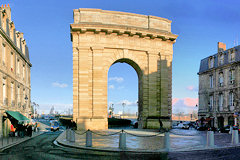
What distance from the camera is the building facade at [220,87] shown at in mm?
35500

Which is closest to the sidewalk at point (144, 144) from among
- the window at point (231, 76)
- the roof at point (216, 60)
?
the window at point (231, 76)

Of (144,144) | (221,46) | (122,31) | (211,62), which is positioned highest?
(221,46)

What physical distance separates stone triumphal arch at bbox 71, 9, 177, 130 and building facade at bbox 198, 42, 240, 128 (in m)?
12.1

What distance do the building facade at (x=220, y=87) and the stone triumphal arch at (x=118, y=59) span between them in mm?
12104

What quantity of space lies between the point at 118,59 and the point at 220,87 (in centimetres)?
2024

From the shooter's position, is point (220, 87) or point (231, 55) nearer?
point (231, 55)

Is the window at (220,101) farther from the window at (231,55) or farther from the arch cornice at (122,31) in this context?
the arch cornice at (122,31)

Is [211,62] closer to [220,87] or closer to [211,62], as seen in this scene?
[211,62]

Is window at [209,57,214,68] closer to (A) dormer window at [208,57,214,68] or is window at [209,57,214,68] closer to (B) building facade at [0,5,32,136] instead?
(A) dormer window at [208,57,214,68]

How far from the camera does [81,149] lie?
1344 cm

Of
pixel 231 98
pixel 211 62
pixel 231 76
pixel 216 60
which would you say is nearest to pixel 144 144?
pixel 231 98

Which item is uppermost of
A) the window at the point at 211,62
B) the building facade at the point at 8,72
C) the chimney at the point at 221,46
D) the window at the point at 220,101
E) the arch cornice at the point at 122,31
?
the chimney at the point at 221,46

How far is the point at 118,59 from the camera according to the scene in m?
27.7

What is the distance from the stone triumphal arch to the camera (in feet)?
85.7
